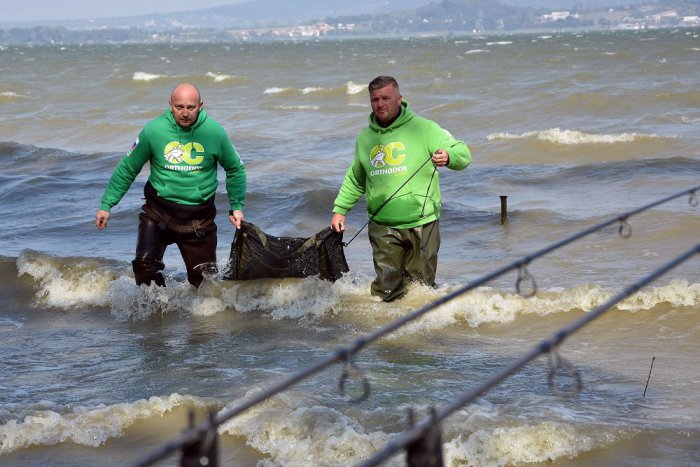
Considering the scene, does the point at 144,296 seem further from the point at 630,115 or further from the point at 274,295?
the point at 630,115

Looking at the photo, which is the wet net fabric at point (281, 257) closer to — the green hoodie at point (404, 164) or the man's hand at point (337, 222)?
the man's hand at point (337, 222)

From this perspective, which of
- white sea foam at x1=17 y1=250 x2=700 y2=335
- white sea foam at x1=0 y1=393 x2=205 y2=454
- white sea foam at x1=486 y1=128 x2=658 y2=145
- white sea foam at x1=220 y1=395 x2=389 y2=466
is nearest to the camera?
white sea foam at x1=220 y1=395 x2=389 y2=466

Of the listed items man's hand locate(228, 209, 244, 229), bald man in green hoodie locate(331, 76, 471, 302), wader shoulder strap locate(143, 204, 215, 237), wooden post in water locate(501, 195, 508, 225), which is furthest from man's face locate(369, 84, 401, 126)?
wooden post in water locate(501, 195, 508, 225)

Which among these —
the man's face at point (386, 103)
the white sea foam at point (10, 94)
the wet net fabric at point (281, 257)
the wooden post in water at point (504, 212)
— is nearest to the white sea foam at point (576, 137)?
the wooden post in water at point (504, 212)

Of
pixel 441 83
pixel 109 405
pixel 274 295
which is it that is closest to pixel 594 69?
pixel 441 83

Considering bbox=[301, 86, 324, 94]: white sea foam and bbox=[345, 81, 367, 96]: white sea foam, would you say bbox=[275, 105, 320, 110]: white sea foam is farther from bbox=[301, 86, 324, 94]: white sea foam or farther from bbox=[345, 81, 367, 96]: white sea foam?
bbox=[301, 86, 324, 94]: white sea foam

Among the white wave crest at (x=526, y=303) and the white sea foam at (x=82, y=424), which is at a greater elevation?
the white sea foam at (x=82, y=424)

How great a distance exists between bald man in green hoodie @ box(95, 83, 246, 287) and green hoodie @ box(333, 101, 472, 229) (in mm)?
1017

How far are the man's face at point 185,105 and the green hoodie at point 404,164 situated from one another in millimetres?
1128

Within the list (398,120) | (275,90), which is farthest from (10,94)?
(398,120)

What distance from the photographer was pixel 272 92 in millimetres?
40219

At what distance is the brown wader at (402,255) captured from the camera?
7.51 m

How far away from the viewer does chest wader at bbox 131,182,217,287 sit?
309 inches

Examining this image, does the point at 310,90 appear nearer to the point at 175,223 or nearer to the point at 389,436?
the point at 175,223
